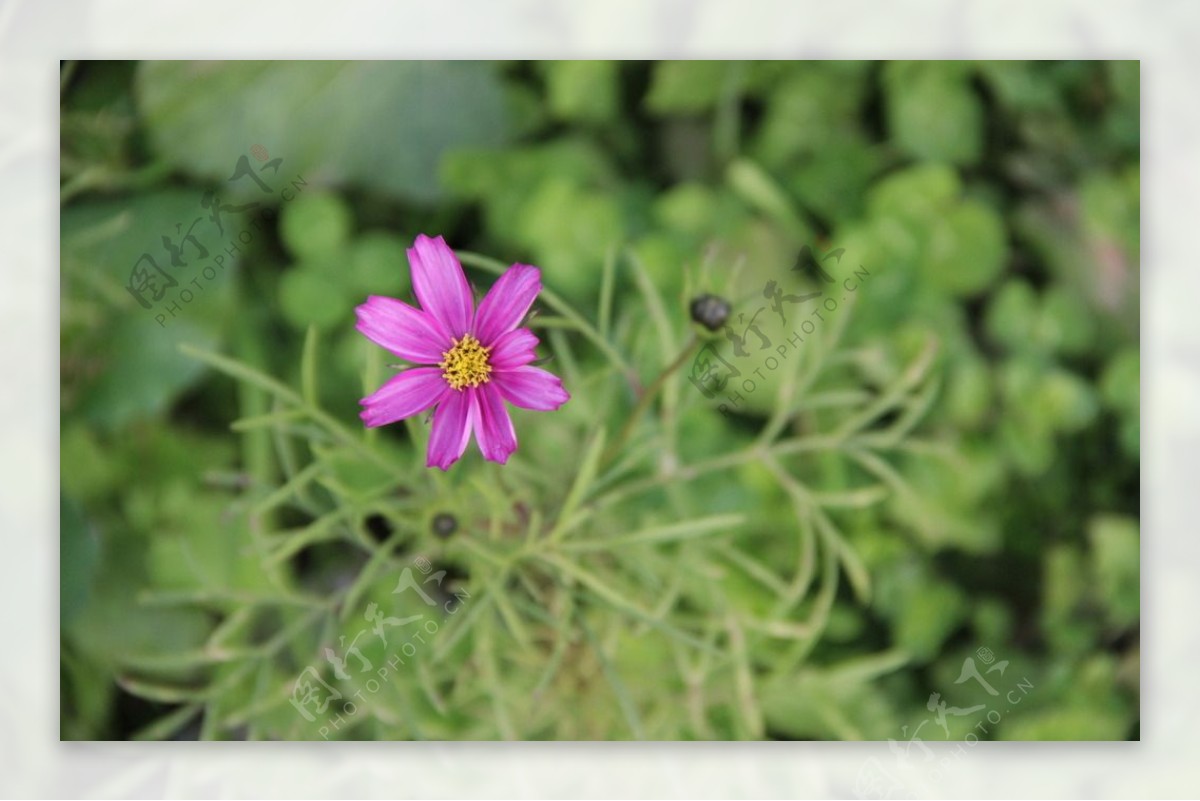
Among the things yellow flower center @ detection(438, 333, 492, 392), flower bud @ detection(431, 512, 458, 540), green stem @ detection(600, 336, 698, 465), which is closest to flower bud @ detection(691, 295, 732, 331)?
green stem @ detection(600, 336, 698, 465)

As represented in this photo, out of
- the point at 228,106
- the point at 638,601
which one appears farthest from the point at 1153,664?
the point at 228,106

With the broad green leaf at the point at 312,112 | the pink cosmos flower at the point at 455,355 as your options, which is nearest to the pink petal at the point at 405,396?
the pink cosmos flower at the point at 455,355

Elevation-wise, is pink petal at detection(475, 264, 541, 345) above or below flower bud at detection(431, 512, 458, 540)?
above

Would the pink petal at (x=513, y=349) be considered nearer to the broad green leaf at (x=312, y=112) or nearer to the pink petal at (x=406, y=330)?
the pink petal at (x=406, y=330)

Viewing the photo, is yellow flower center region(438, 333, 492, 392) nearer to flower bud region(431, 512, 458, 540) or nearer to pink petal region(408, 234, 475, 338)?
pink petal region(408, 234, 475, 338)

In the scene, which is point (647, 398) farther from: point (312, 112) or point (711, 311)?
point (312, 112)

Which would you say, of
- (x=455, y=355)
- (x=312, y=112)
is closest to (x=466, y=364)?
(x=455, y=355)
